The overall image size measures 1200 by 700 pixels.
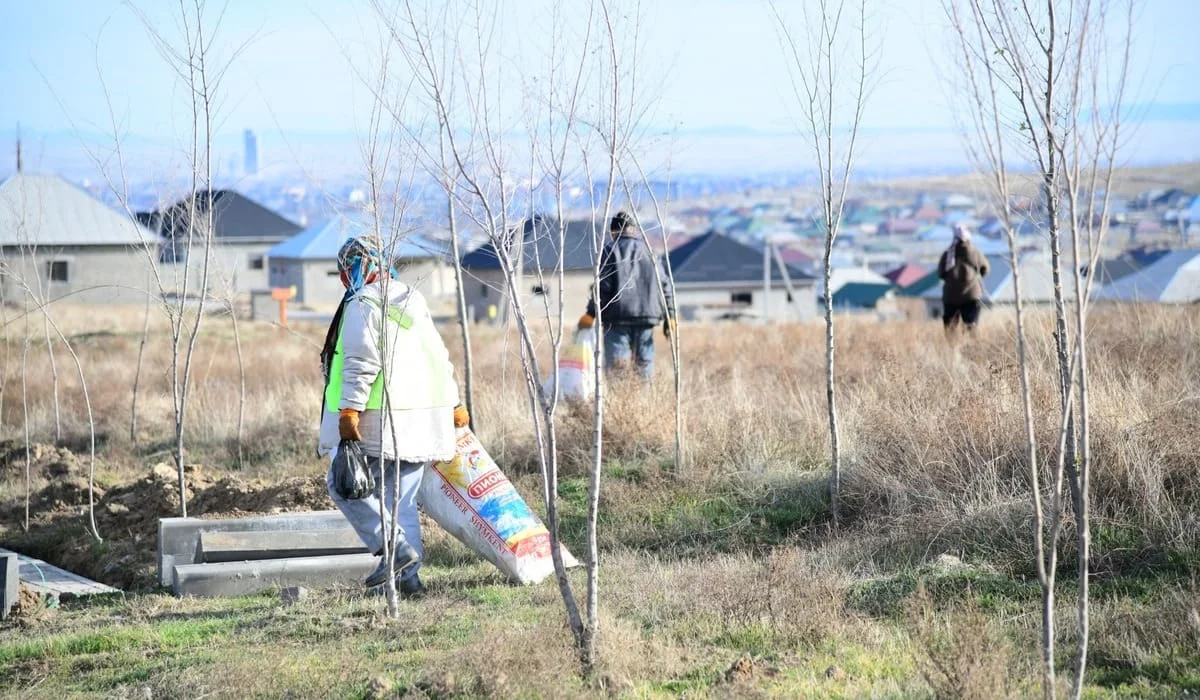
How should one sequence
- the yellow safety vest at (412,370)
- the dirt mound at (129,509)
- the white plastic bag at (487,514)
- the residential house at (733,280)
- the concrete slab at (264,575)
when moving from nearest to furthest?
the yellow safety vest at (412,370) < the white plastic bag at (487,514) < the concrete slab at (264,575) < the dirt mound at (129,509) < the residential house at (733,280)

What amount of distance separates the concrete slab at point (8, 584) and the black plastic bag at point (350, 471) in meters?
1.88

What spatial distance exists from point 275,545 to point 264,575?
0.38 metres

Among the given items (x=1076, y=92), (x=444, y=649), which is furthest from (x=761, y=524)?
(x=1076, y=92)

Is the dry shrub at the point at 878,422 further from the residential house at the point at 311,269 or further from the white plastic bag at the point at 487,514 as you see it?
the residential house at the point at 311,269

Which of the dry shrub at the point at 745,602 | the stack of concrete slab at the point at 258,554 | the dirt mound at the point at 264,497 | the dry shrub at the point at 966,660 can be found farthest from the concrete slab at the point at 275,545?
the dry shrub at the point at 966,660

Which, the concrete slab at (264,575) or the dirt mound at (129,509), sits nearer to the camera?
the concrete slab at (264,575)

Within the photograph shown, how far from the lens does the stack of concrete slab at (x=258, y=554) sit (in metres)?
6.69

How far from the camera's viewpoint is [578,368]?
1029 cm

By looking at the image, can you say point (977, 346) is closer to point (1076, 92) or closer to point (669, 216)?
point (669, 216)

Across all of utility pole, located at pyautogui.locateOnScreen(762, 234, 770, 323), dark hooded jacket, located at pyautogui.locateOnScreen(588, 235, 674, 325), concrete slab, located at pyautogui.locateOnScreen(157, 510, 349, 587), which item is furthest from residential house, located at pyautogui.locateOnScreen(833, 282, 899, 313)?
concrete slab, located at pyautogui.locateOnScreen(157, 510, 349, 587)

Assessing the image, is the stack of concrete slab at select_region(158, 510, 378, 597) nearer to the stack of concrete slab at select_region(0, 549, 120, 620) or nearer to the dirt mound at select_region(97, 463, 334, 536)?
the stack of concrete slab at select_region(0, 549, 120, 620)

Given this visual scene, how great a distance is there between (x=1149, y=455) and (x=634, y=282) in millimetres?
4884

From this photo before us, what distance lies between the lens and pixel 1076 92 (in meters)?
3.99

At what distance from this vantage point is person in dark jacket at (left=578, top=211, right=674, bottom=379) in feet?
34.4
